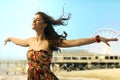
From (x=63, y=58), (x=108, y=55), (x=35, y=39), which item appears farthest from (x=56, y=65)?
(x=35, y=39)

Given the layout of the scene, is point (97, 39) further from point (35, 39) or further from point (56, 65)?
point (56, 65)

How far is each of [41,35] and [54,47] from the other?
258 millimetres

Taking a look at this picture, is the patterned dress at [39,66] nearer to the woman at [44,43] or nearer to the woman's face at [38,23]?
the woman at [44,43]

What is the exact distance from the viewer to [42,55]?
624cm

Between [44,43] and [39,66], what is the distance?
356 mm

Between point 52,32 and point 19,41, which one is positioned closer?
point 52,32

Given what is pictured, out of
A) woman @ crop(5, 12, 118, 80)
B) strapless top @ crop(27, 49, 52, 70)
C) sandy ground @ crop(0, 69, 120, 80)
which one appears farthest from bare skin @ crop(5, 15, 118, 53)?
sandy ground @ crop(0, 69, 120, 80)

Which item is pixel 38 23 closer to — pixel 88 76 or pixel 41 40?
pixel 41 40

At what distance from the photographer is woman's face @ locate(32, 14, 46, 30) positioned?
6.27m

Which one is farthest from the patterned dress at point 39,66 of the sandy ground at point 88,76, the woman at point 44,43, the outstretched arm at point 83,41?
the sandy ground at point 88,76

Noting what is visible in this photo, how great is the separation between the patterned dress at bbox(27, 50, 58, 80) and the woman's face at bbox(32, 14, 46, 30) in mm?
340

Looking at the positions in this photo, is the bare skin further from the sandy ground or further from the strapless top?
the sandy ground

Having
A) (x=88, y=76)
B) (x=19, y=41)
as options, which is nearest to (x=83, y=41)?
(x=19, y=41)

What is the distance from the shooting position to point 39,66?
6227 millimetres
